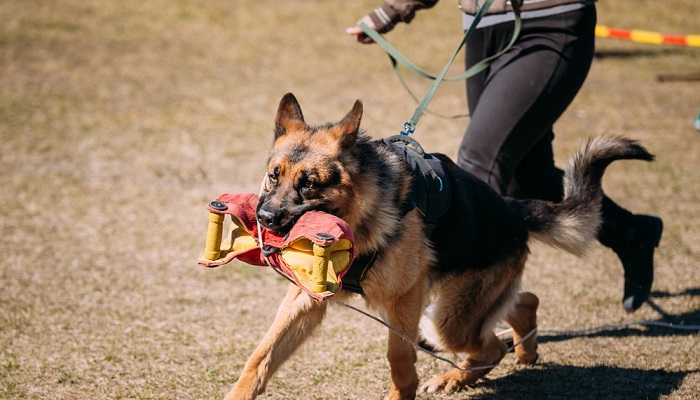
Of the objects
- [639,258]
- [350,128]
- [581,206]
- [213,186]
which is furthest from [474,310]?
[213,186]

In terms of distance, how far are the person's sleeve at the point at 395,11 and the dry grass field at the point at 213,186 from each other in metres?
2.00

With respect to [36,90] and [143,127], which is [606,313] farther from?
[36,90]

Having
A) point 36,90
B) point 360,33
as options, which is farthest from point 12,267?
point 36,90

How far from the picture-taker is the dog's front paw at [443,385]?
4078 mm

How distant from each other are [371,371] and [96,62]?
873 centimetres

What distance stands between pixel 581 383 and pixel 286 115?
2.25 m

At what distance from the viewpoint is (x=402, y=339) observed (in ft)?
11.9

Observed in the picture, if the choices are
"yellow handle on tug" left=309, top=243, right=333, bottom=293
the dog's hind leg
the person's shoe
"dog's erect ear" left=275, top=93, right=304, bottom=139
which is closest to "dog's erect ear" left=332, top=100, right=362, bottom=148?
"dog's erect ear" left=275, top=93, right=304, bottom=139

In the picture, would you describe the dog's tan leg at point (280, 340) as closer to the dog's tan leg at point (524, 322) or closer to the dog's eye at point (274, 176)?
the dog's eye at point (274, 176)

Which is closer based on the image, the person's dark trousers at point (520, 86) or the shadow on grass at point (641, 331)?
the person's dark trousers at point (520, 86)

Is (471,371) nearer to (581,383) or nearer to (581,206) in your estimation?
(581,383)

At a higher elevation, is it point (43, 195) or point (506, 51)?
point (506, 51)

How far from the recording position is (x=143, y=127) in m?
9.26

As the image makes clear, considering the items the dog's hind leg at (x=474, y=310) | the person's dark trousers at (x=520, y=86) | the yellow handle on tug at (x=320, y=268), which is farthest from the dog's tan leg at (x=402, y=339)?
the person's dark trousers at (x=520, y=86)
